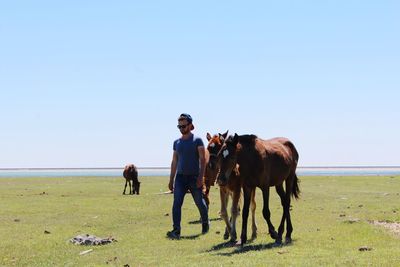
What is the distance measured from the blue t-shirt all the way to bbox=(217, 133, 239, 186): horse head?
2.29 metres

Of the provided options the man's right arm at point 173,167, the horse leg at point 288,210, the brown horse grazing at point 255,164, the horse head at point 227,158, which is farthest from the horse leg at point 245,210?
the man's right arm at point 173,167

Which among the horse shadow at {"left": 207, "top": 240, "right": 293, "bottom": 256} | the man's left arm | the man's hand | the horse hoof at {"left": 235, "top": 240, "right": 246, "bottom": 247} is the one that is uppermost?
the man's left arm

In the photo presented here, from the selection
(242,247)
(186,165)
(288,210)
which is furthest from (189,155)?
(242,247)

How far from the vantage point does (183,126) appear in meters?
14.6

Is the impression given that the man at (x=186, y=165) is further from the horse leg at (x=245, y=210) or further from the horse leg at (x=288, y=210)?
the horse leg at (x=288, y=210)

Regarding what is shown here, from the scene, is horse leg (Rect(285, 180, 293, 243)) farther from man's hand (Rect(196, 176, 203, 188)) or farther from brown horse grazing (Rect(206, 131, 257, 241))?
man's hand (Rect(196, 176, 203, 188))

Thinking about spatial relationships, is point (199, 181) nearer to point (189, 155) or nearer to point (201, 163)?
point (201, 163)

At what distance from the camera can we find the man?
1464cm

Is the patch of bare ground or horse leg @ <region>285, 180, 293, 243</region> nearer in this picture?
horse leg @ <region>285, 180, 293, 243</region>

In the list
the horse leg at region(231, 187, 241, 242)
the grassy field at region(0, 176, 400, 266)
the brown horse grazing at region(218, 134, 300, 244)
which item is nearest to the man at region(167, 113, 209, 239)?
the grassy field at region(0, 176, 400, 266)

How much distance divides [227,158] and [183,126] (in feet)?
8.06

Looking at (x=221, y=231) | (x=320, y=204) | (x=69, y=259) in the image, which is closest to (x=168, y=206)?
(x=320, y=204)

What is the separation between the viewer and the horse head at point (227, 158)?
12.5 metres

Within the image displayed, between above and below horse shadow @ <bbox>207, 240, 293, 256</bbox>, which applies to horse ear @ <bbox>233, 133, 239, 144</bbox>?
above
